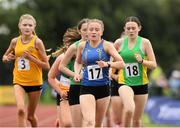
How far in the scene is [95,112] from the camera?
9375 millimetres

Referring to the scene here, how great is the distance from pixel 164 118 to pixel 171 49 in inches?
998

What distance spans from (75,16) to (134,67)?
30.5 meters

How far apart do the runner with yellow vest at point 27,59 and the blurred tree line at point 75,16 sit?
29.0 m

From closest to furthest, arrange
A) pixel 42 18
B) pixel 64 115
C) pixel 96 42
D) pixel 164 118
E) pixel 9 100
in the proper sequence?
1. pixel 96 42
2. pixel 64 115
3. pixel 164 118
4. pixel 9 100
5. pixel 42 18

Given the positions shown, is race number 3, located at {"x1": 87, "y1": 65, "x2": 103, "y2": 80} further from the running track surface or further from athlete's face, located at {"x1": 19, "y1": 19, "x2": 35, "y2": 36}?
the running track surface

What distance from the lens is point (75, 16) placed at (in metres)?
41.0

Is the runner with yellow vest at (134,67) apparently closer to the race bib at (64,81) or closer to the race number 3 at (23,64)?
the race bib at (64,81)

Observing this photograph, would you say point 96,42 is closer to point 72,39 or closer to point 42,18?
point 72,39

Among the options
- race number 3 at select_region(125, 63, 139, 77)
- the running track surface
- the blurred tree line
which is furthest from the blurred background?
race number 3 at select_region(125, 63, 139, 77)

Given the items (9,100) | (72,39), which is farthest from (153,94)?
(72,39)

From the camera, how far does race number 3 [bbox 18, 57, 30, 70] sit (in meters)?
10.9

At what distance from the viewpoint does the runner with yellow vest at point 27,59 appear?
10820 mm

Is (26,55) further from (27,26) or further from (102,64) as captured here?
(102,64)

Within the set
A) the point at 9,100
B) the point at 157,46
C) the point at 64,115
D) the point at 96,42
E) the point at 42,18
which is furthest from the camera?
the point at 157,46
